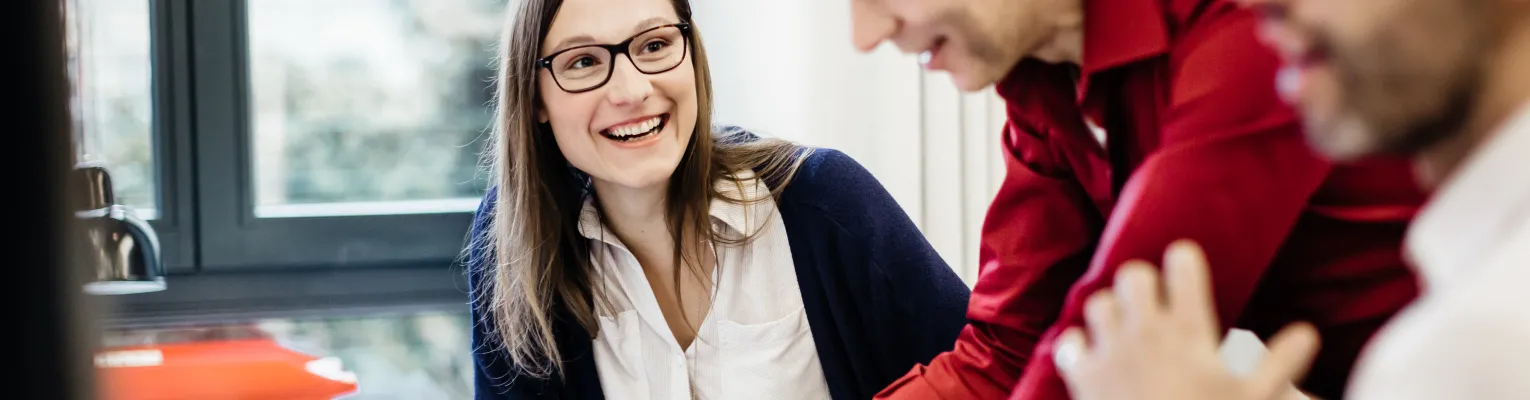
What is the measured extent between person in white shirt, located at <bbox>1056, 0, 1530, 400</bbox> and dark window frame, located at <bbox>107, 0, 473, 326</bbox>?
216cm

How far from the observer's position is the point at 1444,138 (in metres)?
0.48

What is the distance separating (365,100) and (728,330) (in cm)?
125

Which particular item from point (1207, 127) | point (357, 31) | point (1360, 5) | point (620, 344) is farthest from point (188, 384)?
point (1360, 5)

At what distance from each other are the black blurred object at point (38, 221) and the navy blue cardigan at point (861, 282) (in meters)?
1.37

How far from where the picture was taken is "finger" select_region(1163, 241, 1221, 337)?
23.3 inches

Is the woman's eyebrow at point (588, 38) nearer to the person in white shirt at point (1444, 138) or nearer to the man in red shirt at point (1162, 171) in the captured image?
the man in red shirt at point (1162, 171)

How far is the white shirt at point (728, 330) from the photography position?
5.41 feet

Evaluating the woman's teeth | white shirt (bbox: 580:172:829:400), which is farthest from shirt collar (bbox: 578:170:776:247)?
the woman's teeth

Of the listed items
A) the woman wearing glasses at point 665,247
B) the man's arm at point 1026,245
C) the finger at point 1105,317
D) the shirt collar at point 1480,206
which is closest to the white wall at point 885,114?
the woman wearing glasses at point 665,247

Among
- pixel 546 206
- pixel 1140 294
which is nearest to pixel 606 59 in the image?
pixel 546 206

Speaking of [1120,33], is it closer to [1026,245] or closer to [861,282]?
[1026,245]

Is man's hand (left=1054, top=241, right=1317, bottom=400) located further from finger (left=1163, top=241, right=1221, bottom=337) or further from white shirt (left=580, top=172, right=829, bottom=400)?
white shirt (left=580, top=172, right=829, bottom=400)

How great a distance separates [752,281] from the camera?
1.68 meters

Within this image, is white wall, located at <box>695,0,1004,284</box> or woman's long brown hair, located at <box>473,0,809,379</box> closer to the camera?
woman's long brown hair, located at <box>473,0,809,379</box>
